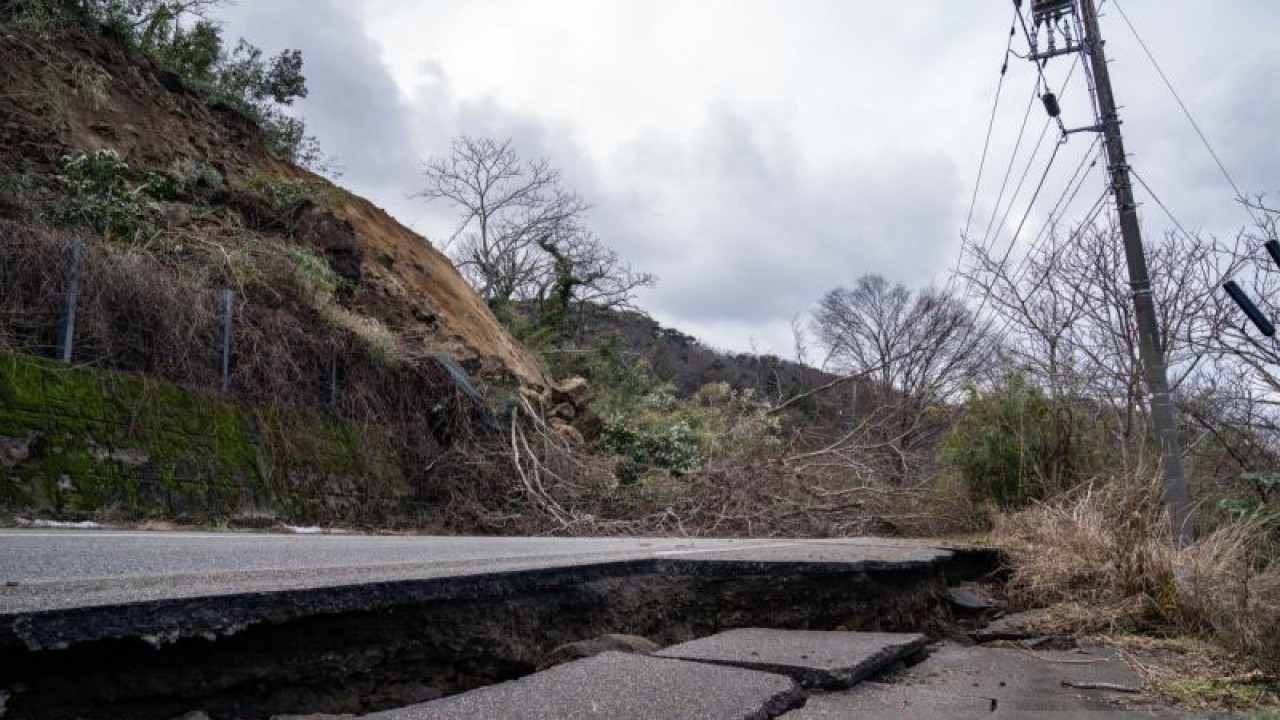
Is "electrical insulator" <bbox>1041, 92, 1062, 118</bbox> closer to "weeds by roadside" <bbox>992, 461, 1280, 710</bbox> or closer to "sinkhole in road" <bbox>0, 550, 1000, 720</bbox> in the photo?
"weeds by roadside" <bbox>992, 461, 1280, 710</bbox>

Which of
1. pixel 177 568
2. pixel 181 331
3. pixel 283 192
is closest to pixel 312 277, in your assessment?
pixel 181 331

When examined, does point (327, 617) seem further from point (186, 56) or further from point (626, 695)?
point (186, 56)

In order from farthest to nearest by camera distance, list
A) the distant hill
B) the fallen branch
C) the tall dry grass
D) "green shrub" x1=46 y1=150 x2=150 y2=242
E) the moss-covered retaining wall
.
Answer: the distant hill → "green shrub" x1=46 y1=150 x2=150 y2=242 → the moss-covered retaining wall → the tall dry grass → the fallen branch

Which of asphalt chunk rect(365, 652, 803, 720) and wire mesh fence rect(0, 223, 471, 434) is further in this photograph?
wire mesh fence rect(0, 223, 471, 434)

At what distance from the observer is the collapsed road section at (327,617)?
1680 mm

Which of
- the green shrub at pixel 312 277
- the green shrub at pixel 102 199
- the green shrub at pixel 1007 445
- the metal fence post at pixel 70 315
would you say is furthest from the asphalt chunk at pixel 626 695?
the green shrub at pixel 312 277

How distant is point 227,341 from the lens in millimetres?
9625

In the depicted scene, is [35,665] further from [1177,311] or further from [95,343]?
[1177,311]

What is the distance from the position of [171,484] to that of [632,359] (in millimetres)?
15941

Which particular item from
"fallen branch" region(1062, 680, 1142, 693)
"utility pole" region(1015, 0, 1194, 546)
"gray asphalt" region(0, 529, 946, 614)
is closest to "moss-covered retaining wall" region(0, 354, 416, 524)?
"gray asphalt" region(0, 529, 946, 614)

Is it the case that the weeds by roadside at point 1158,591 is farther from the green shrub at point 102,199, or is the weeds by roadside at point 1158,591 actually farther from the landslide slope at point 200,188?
the green shrub at point 102,199

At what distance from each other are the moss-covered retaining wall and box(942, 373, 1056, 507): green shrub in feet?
22.3

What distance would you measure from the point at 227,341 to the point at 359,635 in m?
8.35

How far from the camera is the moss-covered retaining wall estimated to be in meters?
7.36
